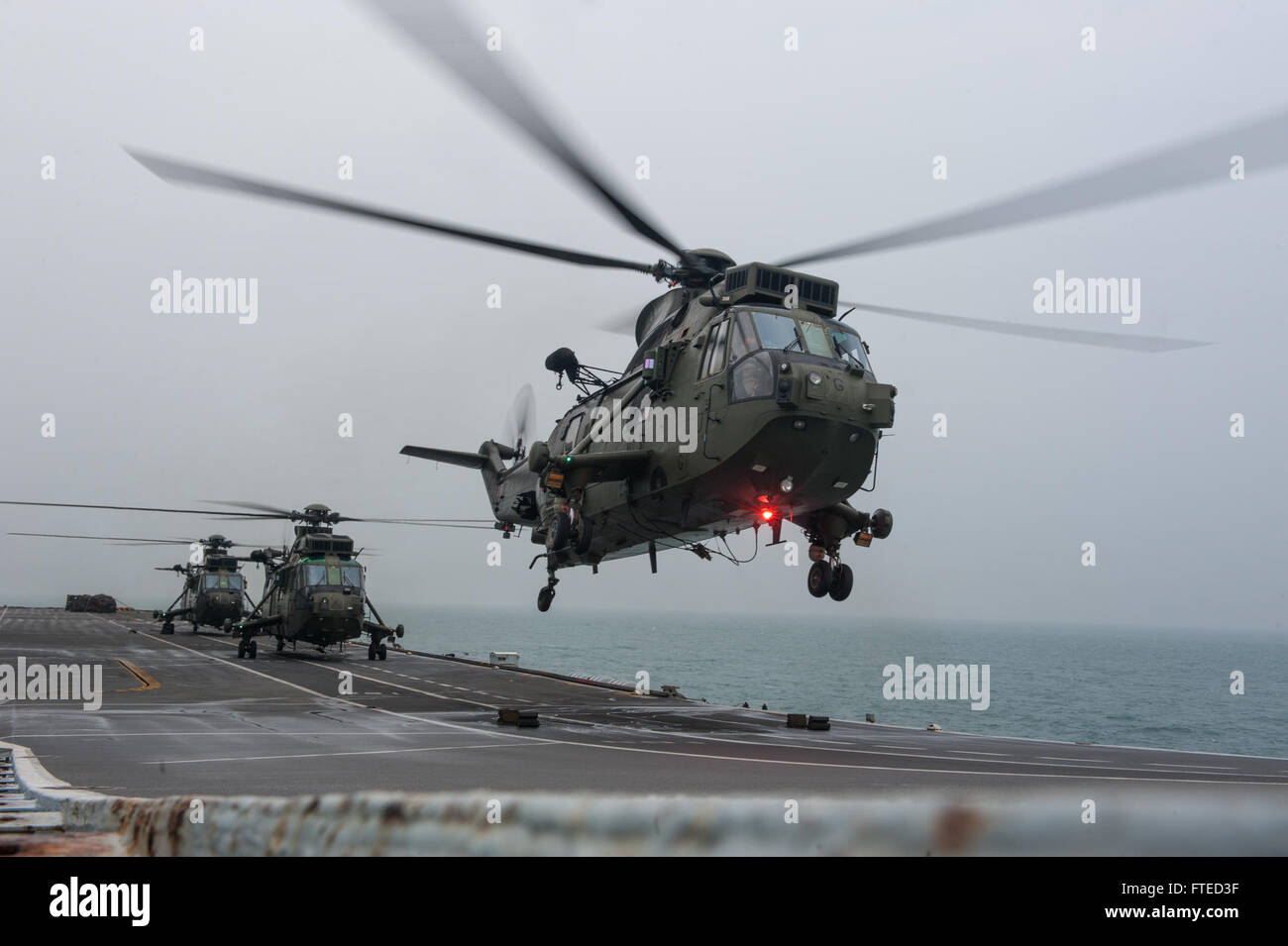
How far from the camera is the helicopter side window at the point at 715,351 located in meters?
17.0

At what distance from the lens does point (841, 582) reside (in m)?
18.4

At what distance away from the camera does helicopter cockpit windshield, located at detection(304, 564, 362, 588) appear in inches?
1393

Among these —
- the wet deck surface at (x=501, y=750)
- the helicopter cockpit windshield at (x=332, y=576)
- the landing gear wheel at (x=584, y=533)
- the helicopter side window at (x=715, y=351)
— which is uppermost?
the helicopter side window at (x=715, y=351)

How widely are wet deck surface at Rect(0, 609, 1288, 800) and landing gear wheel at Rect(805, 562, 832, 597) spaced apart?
111 inches

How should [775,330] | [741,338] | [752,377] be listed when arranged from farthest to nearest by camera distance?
[741,338], [775,330], [752,377]

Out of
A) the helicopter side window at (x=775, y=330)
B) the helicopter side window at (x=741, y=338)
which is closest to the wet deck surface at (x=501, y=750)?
the helicopter side window at (x=741, y=338)

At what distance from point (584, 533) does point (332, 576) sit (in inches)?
718

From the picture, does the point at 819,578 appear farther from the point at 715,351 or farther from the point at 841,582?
the point at 715,351

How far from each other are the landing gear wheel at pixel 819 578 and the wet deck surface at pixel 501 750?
282 cm

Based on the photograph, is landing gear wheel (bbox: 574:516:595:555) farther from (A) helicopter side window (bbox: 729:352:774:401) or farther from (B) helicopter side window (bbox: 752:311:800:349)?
(B) helicopter side window (bbox: 752:311:800:349)

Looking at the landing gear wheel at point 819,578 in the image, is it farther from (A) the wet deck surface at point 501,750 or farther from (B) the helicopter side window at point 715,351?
(B) the helicopter side window at point 715,351

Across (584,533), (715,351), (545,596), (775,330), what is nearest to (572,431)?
(584,533)
